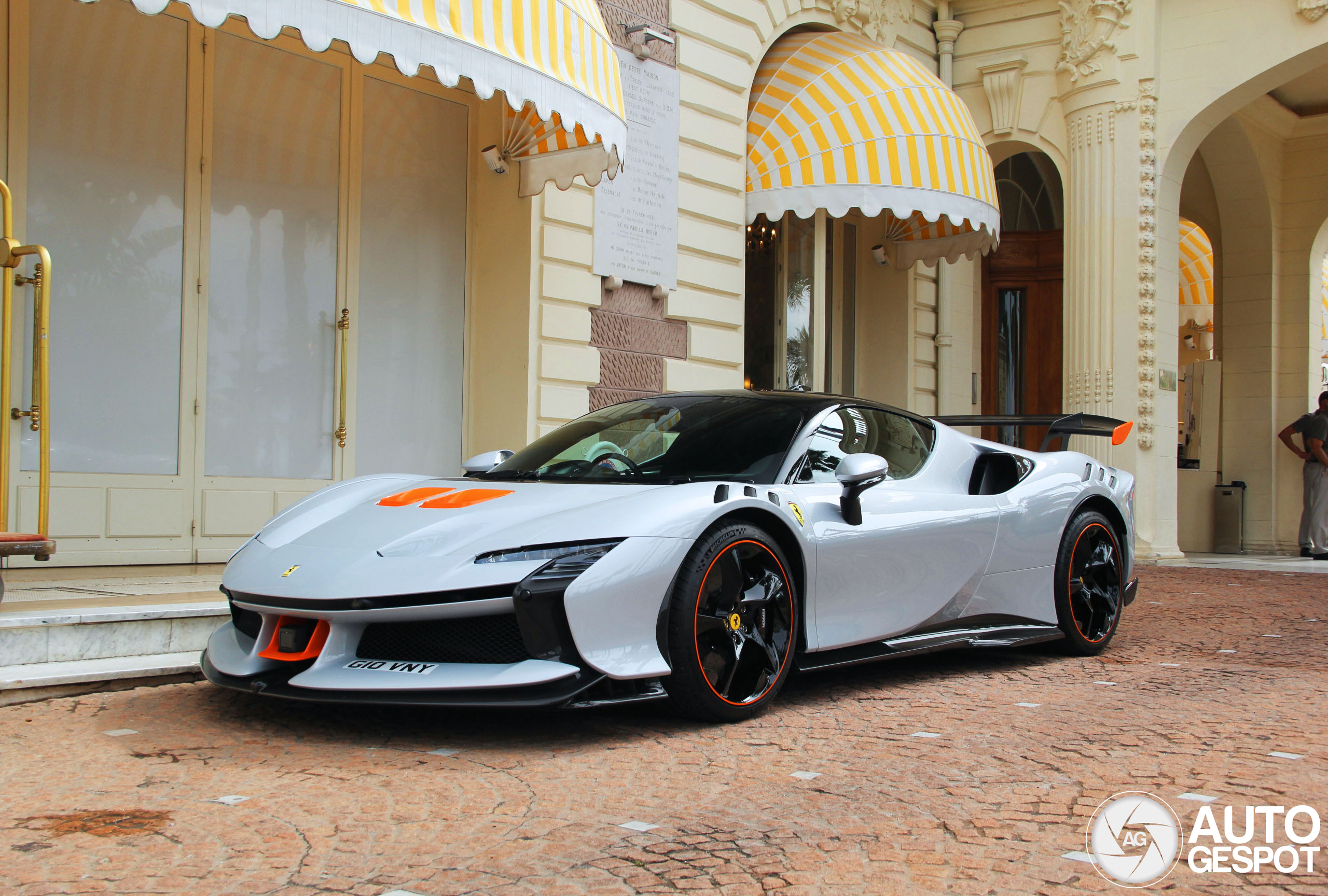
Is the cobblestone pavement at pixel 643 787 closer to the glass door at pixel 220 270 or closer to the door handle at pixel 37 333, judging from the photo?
the door handle at pixel 37 333

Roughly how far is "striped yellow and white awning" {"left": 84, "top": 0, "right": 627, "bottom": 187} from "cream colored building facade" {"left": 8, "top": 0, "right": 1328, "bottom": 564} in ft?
3.57

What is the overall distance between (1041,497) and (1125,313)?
7530 millimetres

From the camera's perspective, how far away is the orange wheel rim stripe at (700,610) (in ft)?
12.5

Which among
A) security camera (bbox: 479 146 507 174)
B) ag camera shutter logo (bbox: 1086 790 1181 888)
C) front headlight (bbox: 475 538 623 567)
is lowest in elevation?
ag camera shutter logo (bbox: 1086 790 1181 888)

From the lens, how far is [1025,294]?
15523 mm

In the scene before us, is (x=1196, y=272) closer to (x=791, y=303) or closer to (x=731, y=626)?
(x=791, y=303)

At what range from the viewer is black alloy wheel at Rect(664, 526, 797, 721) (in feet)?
12.5

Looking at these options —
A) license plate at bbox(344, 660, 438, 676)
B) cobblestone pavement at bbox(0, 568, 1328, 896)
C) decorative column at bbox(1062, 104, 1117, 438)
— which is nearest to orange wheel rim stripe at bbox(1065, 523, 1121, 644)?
cobblestone pavement at bbox(0, 568, 1328, 896)

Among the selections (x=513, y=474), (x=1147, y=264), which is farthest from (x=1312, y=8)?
(x=513, y=474)

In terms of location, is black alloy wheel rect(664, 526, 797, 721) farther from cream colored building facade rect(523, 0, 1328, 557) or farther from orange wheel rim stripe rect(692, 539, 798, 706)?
cream colored building facade rect(523, 0, 1328, 557)

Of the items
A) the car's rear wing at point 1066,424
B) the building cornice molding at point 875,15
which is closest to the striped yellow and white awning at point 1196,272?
the building cornice molding at point 875,15

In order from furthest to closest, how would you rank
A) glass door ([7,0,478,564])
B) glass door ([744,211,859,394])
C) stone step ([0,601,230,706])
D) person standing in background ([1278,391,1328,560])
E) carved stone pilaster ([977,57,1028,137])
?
person standing in background ([1278,391,1328,560]) → carved stone pilaster ([977,57,1028,137]) → glass door ([744,211,859,394]) → glass door ([7,0,478,564]) → stone step ([0,601,230,706])

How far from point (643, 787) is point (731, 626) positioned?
2.79 ft

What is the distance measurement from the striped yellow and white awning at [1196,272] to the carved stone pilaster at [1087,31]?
24.7 feet
